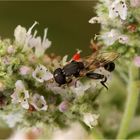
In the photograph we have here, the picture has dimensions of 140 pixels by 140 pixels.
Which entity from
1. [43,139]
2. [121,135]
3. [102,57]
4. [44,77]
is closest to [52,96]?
[44,77]

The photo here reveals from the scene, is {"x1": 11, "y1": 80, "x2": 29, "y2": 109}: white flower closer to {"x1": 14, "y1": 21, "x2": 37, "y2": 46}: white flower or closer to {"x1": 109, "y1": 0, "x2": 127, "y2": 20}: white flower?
{"x1": 14, "y1": 21, "x2": 37, "y2": 46}: white flower

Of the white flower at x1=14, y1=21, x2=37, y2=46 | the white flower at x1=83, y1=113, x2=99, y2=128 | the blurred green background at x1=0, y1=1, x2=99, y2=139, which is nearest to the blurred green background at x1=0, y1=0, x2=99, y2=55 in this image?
the blurred green background at x1=0, y1=1, x2=99, y2=139

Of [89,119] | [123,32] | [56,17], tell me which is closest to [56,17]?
[56,17]

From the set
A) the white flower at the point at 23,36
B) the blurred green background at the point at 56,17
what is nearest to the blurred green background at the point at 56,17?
the blurred green background at the point at 56,17

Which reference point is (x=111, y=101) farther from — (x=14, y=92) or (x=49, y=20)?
(x=49, y=20)

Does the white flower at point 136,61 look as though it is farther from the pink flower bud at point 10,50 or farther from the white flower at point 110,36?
the pink flower bud at point 10,50

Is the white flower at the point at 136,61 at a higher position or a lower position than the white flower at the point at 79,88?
higher
